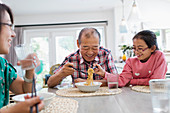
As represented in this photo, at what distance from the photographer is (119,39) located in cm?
573

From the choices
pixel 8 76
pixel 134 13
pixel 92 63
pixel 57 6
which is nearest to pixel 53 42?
pixel 57 6

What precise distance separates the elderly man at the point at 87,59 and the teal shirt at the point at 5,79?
1.32 ft

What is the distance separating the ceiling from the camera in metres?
5.08

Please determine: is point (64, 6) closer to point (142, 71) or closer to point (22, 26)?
point (22, 26)

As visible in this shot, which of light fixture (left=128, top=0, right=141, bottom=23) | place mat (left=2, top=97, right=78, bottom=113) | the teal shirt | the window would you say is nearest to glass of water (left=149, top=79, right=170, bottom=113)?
place mat (left=2, top=97, right=78, bottom=113)

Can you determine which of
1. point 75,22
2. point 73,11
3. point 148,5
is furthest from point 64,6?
point 148,5

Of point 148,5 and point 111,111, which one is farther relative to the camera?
point 148,5

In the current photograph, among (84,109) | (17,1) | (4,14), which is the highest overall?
(17,1)

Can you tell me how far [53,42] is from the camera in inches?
268

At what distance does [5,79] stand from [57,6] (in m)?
4.79

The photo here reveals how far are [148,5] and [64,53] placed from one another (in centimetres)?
347

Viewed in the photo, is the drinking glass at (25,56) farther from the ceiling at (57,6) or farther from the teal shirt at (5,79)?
the ceiling at (57,6)

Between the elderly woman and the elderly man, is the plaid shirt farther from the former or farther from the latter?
the elderly woman

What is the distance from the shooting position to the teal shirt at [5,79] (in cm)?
103
